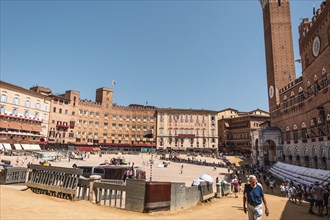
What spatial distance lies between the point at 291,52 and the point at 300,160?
26.4 m

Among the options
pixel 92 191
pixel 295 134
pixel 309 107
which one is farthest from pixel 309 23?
pixel 92 191

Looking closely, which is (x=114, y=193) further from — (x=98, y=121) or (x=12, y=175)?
(x=98, y=121)

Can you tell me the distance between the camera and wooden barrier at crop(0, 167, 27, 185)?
14961 mm

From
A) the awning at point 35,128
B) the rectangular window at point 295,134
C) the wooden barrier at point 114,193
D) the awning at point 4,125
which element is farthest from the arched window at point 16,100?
the rectangular window at point 295,134

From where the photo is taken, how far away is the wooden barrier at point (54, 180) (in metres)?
12.0

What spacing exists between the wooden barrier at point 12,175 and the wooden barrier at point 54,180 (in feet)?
6.02

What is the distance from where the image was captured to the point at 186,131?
84938 millimetres

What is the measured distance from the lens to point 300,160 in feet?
114

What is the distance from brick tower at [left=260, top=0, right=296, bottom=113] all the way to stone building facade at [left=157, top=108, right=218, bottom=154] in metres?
36.1

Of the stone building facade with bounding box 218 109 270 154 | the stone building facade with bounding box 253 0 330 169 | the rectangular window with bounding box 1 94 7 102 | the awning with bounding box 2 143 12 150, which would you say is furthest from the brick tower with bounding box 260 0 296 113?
the rectangular window with bounding box 1 94 7 102

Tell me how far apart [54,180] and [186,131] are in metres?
73.4

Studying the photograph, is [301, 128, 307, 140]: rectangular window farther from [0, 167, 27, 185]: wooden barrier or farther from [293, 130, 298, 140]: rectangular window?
[0, 167, 27, 185]: wooden barrier

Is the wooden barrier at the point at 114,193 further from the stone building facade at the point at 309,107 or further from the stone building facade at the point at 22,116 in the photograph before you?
the stone building facade at the point at 22,116

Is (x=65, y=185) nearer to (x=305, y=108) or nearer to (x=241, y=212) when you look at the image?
A: (x=241, y=212)
